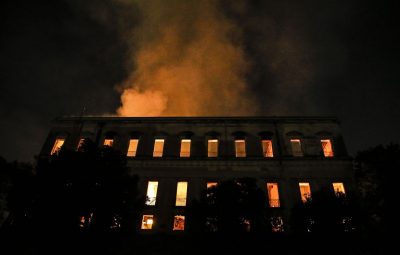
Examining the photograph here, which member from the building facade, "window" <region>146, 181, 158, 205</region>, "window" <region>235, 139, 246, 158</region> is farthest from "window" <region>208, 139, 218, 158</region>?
"window" <region>146, 181, 158, 205</region>

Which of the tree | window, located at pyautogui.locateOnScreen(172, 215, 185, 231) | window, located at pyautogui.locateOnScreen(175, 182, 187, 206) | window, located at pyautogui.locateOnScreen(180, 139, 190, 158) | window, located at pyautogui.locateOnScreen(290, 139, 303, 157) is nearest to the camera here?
the tree

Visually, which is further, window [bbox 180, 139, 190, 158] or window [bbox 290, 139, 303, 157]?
window [bbox 180, 139, 190, 158]

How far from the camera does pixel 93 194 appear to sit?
55.3 ft

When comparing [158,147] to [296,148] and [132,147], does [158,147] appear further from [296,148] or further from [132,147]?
[296,148]

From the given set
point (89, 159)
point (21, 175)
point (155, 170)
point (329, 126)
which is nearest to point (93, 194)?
point (89, 159)

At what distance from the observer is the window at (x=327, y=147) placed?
2655 cm

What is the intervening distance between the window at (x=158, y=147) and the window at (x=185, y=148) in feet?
6.81

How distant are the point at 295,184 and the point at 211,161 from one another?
7784mm

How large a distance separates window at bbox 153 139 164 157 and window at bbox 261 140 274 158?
10206 millimetres

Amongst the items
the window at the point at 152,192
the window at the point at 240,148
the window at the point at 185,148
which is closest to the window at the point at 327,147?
the window at the point at 240,148

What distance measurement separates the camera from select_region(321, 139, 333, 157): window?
26.5m

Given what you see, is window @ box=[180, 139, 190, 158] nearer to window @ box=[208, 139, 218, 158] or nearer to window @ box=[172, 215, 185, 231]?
window @ box=[208, 139, 218, 158]

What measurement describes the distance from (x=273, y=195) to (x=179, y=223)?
28.3 feet

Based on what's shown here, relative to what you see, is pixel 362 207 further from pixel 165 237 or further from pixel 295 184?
pixel 165 237
